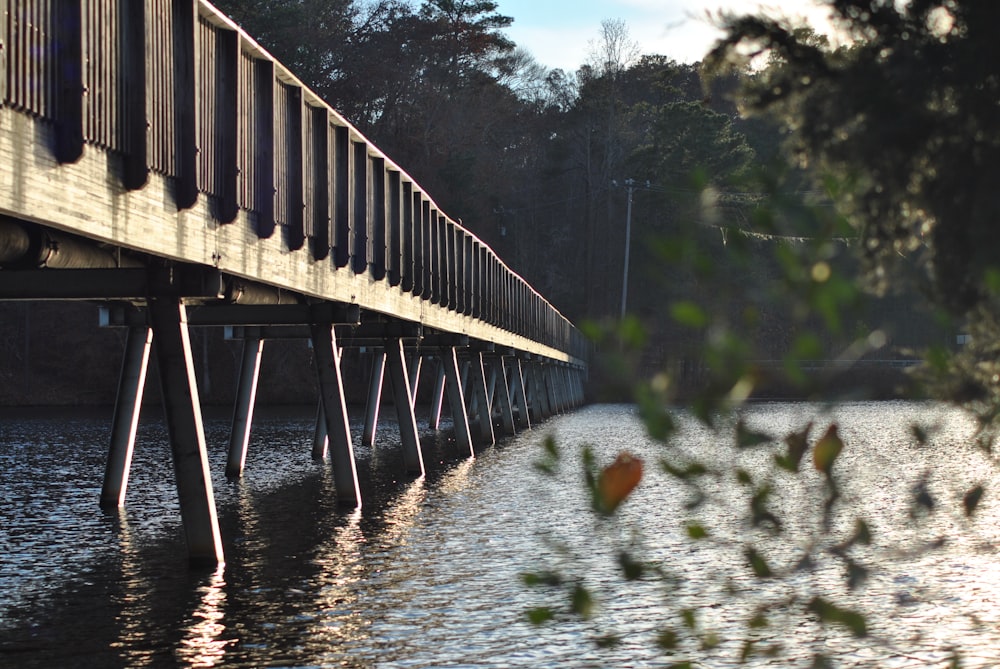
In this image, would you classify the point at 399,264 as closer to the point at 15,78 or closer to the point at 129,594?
the point at 129,594

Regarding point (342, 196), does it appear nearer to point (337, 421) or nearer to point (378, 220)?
point (378, 220)

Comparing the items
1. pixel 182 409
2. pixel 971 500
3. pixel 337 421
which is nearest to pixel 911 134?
pixel 971 500

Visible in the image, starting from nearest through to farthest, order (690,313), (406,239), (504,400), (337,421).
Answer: (690,313) < (337,421) < (406,239) < (504,400)

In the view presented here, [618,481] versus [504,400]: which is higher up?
[618,481]

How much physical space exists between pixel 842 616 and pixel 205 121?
39.5ft

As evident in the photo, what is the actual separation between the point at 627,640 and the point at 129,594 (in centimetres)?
514

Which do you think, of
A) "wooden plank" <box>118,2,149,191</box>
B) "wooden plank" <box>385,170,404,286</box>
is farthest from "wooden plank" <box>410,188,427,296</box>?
"wooden plank" <box>118,2,149,191</box>

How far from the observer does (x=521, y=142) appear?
104 metres

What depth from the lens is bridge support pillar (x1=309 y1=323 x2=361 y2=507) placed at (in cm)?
1988

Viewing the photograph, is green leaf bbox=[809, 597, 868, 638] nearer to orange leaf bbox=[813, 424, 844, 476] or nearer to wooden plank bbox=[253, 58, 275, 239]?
orange leaf bbox=[813, 424, 844, 476]

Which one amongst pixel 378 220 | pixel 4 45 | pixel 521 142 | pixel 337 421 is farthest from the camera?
pixel 521 142

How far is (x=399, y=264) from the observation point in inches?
1000

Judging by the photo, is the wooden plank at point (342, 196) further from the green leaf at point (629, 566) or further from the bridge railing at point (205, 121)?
the green leaf at point (629, 566)

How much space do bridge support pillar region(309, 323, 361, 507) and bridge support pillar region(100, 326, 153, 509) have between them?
2.66m
